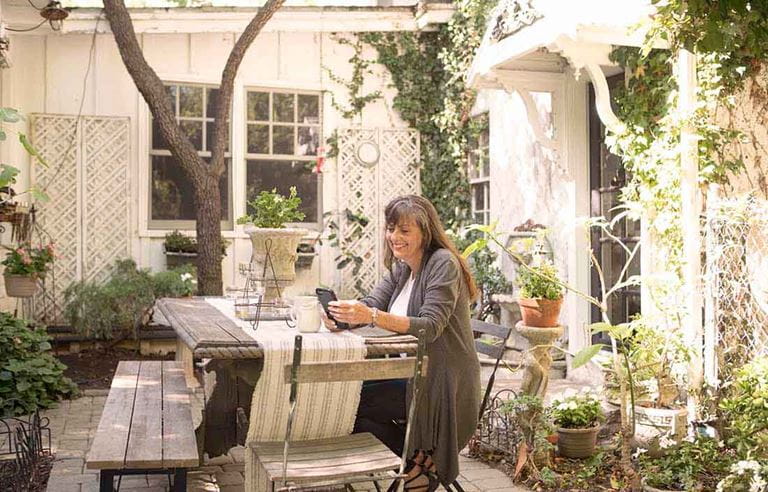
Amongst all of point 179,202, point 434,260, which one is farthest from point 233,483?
point 179,202

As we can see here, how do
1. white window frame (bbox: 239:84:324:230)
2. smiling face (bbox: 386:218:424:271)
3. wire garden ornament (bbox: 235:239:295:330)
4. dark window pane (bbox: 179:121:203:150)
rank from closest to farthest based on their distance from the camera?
smiling face (bbox: 386:218:424:271) → wire garden ornament (bbox: 235:239:295:330) → dark window pane (bbox: 179:121:203:150) → white window frame (bbox: 239:84:324:230)

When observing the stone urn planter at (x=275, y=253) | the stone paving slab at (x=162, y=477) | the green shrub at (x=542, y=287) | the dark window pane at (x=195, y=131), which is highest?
the dark window pane at (x=195, y=131)

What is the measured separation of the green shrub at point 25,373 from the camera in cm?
567

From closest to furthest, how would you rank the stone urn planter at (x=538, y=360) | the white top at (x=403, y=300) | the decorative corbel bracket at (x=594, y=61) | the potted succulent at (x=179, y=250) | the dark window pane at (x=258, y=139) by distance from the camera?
1. the white top at (x=403, y=300)
2. the stone urn planter at (x=538, y=360)
3. the decorative corbel bracket at (x=594, y=61)
4. the potted succulent at (x=179, y=250)
5. the dark window pane at (x=258, y=139)

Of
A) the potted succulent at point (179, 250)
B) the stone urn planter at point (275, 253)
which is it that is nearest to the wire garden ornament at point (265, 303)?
the stone urn planter at point (275, 253)

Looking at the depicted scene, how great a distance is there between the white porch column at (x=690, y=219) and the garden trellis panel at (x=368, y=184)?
4.99 meters

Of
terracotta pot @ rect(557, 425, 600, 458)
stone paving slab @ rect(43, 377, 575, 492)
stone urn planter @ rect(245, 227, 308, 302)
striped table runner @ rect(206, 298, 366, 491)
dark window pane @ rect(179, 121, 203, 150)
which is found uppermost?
dark window pane @ rect(179, 121, 203, 150)

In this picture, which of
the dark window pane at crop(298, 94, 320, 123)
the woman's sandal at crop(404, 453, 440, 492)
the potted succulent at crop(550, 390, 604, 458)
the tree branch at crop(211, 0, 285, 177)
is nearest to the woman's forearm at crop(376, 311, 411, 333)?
the woman's sandal at crop(404, 453, 440, 492)

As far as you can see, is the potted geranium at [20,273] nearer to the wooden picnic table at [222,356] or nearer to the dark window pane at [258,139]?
the wooden picnic table at [222,356]

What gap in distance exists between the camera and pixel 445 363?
131 inches

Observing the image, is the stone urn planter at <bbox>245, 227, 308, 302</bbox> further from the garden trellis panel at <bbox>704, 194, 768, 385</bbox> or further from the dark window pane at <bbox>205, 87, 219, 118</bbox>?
the dark window pane at <bbox>205, 87, 219, 118</bbox>

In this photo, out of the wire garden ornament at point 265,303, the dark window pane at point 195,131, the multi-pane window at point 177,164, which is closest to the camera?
the wire garden ornament at point 265,303

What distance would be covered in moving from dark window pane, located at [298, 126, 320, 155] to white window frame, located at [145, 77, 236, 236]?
839 mm

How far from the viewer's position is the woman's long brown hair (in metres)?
3.50
